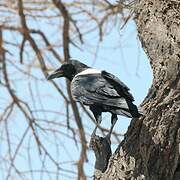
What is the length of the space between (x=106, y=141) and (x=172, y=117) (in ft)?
1.03

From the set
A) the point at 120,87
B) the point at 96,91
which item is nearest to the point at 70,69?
the point at 96,91

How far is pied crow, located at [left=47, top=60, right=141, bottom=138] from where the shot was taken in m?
2.56

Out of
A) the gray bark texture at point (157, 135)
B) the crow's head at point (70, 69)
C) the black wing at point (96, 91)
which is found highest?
the crow's head at point (70, 69)

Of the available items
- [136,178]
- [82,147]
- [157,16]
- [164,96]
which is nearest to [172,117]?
[164,96]

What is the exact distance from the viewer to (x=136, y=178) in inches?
101

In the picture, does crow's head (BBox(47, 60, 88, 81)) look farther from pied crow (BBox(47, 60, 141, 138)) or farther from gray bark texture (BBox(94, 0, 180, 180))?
gray bark texture (BBox(94, 0, 180, 180))

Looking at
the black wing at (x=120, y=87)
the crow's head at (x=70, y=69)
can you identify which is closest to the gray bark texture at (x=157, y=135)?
the black wing at (x=120, y=87)

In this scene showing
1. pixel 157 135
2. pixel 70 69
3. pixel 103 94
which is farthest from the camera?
pixel 70 69

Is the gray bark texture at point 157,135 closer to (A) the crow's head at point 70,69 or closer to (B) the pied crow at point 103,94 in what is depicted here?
(B) the pied crow at point 103,94

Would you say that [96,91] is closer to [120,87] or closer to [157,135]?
[120,87]

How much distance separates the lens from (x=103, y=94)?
8.83 feet

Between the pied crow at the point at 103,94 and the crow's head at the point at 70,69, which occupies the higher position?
the crow's head at the point at 70,69

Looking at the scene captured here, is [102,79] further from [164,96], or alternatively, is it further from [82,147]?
[82,147]

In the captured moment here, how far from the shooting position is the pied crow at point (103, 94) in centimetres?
256
